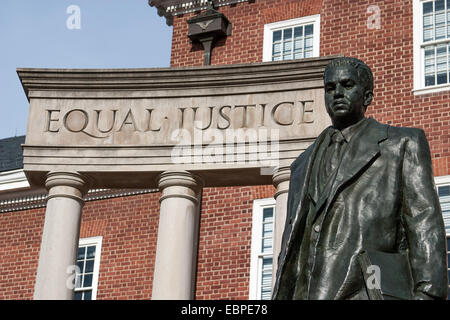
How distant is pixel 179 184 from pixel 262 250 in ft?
13.4

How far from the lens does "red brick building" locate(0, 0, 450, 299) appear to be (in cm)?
1897

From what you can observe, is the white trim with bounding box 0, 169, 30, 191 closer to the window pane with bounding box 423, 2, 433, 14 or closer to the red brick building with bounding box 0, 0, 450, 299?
the red brick building with bounding box 0, 0, 450, 299

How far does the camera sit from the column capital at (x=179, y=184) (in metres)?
15.6

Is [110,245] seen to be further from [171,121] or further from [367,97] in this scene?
[367,97]

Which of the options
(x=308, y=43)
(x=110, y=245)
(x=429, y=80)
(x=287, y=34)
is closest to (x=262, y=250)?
(x=110, y=245)

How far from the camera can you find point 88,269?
21578 mm

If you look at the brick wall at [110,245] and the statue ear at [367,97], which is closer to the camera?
the statue ear at [367,97]

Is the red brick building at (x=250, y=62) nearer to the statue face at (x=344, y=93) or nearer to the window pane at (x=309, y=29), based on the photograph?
the window pane at (x=309, y=29)

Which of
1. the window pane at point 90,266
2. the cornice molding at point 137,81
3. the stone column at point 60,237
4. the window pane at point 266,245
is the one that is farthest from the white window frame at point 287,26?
the stone column at point 60,237

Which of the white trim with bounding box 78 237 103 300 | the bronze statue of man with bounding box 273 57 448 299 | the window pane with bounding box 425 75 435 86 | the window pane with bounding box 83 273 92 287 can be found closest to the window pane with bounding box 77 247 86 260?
the white trim with bounding box 78 237 103 300

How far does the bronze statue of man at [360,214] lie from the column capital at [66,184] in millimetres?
10791

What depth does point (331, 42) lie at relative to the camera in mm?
20281

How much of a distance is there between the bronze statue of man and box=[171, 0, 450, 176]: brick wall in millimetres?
13025
